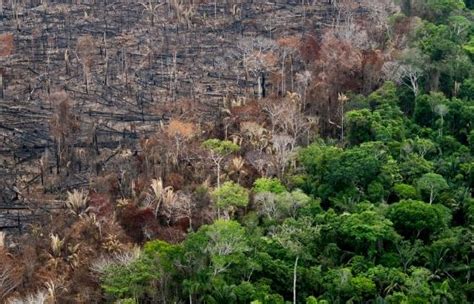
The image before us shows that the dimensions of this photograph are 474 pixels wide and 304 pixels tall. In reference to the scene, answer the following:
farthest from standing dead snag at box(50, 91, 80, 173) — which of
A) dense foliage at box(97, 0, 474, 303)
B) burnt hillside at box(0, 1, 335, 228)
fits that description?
dense foliage at box(97, 0, 474, 303)

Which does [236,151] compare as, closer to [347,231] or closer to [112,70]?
[347,231]

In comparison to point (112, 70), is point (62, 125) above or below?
below

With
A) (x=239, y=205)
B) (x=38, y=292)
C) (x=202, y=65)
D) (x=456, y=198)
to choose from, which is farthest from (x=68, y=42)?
(x=456, y=198)

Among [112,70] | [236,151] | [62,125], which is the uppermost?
[112,70]

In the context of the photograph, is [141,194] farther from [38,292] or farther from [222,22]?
[222,22]

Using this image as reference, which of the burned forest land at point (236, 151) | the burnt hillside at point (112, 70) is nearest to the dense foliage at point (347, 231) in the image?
the burned forest land at point (236, 151)

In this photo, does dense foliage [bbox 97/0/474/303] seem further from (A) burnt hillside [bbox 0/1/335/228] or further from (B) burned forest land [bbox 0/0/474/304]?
(A) burnt hillside [bbox 0/1/335/228]

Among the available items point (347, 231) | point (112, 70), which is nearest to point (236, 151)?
point (347, 231)

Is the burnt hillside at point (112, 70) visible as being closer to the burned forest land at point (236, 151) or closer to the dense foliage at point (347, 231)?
the burned forest land at point (236, 151)
